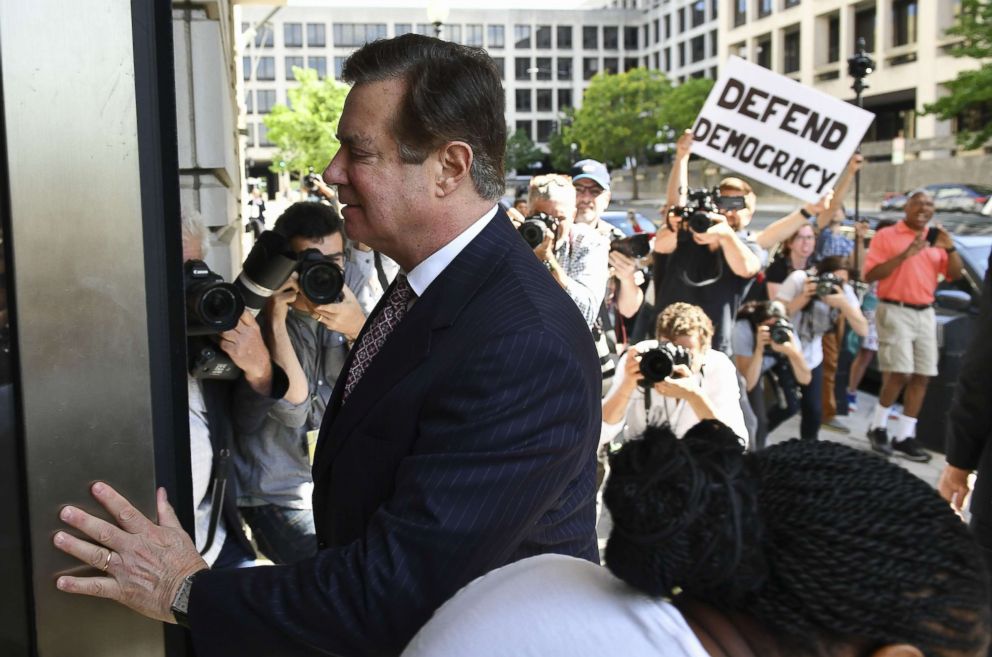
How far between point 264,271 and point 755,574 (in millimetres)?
2095

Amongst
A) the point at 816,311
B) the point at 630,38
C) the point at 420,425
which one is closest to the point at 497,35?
the point at 630,38

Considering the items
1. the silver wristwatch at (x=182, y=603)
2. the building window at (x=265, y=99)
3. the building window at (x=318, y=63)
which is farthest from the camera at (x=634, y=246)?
the building window at (x=265, y=99)

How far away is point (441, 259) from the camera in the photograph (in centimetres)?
184

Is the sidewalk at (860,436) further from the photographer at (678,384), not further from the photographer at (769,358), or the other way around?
the photographer at (678,384)

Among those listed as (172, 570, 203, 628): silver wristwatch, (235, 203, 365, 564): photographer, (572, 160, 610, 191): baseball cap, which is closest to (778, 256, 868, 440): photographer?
(572, 160, 610, 191): baseball cap

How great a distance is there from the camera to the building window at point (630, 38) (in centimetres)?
9894

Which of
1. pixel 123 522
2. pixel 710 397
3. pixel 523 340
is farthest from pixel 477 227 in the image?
pixel 710 397

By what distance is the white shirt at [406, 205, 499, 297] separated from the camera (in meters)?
1.84

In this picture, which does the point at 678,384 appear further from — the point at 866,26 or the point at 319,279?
the point at 866,26

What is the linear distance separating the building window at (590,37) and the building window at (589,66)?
1.03 m

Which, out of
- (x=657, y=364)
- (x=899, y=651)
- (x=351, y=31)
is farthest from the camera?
(x=351, y=31)

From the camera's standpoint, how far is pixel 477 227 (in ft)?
6.11

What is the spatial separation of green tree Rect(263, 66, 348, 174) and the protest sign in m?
43.1

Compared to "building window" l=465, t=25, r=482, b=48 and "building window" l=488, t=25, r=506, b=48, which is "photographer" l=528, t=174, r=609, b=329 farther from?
"building window" l=488, t=25, r=506, b=48
